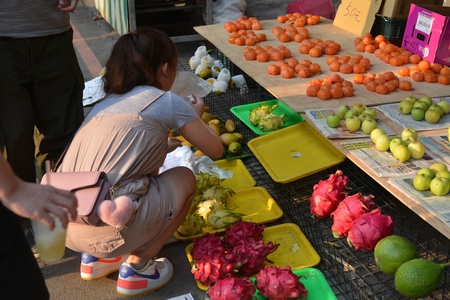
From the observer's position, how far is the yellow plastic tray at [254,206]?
339cm

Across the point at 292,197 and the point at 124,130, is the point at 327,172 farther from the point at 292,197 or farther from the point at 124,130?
the point at 124,130

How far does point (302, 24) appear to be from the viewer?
17.9 feet

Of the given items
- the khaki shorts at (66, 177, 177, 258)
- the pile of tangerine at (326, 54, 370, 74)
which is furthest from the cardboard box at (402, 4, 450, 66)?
the khaki shorts at (66, 177, 177, 258)

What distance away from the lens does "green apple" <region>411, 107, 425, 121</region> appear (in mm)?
3395

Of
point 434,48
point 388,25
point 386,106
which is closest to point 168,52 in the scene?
point 386,106

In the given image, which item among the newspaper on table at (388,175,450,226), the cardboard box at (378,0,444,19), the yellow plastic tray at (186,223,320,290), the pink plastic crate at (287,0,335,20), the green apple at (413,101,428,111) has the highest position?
the cardboard box at (378,0,444,19)

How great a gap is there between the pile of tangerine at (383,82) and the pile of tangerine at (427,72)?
13cm

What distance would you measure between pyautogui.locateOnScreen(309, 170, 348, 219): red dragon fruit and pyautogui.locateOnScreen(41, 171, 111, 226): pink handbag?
129cm

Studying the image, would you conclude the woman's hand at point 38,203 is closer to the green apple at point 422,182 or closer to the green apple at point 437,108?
the green apple at point 422,182

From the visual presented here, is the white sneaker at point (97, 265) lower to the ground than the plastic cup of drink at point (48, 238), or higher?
lower

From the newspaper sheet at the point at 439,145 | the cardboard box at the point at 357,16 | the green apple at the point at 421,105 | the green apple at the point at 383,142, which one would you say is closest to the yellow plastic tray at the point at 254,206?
the green apple at the point at 383,142

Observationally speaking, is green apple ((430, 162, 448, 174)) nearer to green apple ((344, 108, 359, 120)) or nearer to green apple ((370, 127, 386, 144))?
green apple ((370, 127, 386, 144))

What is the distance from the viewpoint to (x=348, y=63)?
4285 millimetres

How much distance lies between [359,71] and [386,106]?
618 mm
